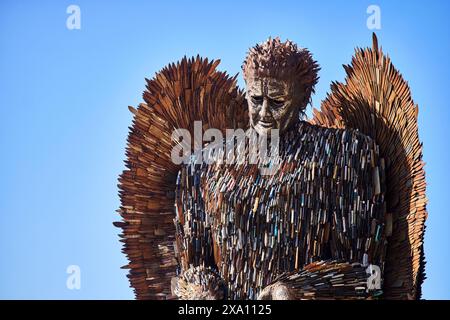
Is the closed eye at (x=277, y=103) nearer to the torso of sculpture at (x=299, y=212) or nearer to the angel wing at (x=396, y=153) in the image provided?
the torso of sculpture at (x=299, y=212)

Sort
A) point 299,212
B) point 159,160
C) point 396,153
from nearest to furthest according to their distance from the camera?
1. point 299,212
2. point 396,153
3. point 159,160

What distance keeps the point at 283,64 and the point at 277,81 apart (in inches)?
7.1

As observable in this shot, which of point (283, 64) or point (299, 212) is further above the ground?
point (283, 64)

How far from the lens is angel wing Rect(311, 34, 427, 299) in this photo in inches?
664

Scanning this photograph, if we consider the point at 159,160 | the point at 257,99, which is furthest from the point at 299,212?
the point at 159,160

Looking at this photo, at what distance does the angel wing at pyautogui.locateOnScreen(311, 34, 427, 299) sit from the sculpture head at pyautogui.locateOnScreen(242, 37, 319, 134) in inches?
21.6

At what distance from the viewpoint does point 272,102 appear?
1719 cm

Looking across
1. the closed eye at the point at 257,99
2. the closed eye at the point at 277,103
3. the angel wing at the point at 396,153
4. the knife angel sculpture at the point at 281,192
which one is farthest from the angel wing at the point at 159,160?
the angel wing at the point at 396,153

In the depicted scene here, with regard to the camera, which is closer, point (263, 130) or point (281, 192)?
point (281, 192)

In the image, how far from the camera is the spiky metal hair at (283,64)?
1711 cm

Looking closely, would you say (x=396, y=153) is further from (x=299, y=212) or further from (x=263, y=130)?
(x=263, y=130)

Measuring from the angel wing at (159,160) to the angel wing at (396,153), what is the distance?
129cm

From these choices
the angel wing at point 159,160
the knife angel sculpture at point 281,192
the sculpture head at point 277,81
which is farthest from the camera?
the angel wing at point 159,160

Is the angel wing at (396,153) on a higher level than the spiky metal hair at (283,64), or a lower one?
lower
